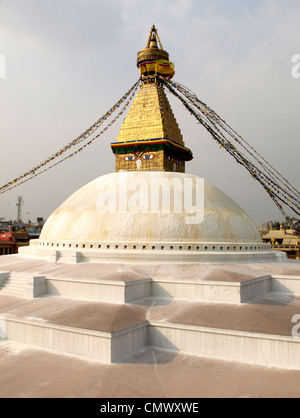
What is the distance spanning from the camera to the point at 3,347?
6.61m

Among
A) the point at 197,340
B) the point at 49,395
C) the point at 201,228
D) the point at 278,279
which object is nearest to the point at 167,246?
the point at 201,228

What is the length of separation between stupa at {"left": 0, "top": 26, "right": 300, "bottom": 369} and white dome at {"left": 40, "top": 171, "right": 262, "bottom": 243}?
38mm

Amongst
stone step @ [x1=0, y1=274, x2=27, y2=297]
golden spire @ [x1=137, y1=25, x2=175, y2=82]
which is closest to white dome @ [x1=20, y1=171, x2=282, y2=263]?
stone step @ [x1=0, y1=274, x2=27, y2=297]

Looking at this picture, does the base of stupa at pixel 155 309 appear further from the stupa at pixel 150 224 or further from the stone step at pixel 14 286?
the stupa at pixel 150 224

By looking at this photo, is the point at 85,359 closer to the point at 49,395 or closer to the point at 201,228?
the point at 49,395

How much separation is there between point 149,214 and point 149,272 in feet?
7.37

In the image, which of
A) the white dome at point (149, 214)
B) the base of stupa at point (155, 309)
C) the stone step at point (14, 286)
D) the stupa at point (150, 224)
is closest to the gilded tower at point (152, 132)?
the stupa at point (150, 224)

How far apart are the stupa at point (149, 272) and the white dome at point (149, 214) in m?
0.04

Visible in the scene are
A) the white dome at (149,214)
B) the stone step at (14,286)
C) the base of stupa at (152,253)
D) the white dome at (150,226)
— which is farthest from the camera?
the white dome at (149,214)

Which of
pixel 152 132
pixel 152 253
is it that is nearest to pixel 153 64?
pixel 152 132

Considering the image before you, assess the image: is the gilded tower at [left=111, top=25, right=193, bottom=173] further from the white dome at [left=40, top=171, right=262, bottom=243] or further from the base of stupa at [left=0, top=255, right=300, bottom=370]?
the base of stupa at [left=0, top=255, right=300, bottom=370]

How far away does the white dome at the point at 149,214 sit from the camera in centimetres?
1032

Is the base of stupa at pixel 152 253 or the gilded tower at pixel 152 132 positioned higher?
the gilded tower at pixel 152 132

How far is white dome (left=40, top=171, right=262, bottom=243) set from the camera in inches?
406
